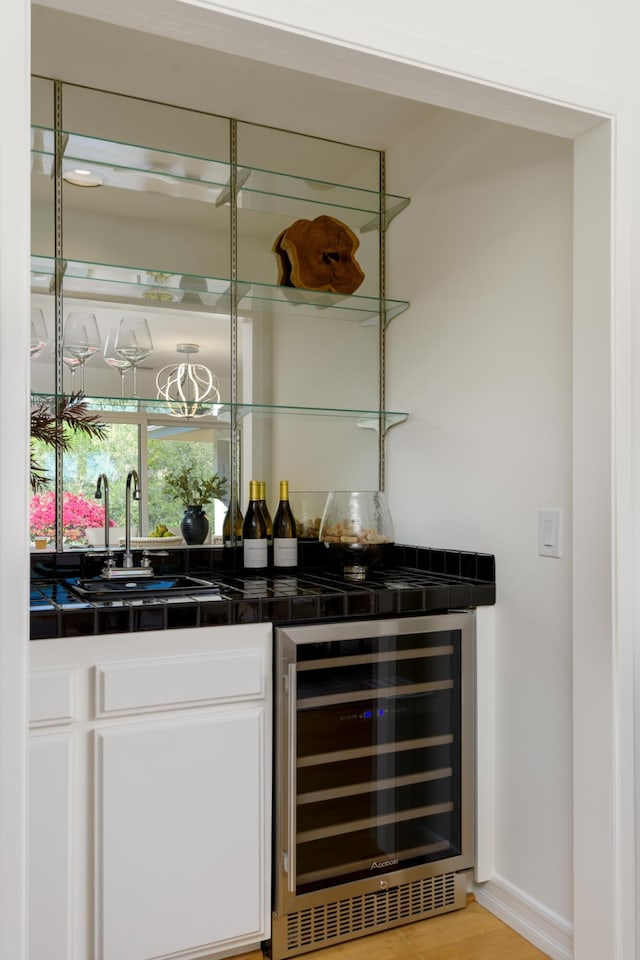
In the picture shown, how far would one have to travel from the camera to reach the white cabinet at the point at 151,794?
166 cm

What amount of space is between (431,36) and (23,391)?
1078 mm

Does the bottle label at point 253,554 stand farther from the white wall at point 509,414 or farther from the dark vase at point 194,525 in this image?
the white wall at point 509,414

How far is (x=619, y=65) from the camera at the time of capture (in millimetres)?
1728

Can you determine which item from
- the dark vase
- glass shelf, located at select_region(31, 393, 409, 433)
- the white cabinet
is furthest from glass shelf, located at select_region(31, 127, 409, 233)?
the white cabinet

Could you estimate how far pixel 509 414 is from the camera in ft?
7.03

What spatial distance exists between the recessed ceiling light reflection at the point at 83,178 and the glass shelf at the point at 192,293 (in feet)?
0.88

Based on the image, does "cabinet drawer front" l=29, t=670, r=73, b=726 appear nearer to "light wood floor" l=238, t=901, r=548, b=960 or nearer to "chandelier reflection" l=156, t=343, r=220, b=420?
"light wood floor" l=238, t=901, r=548, b=960

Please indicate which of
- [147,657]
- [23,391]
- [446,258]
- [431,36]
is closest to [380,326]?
[446,258]

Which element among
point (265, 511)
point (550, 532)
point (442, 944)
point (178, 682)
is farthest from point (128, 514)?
point (442, 944)

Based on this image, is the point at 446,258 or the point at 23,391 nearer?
the point at 23,391

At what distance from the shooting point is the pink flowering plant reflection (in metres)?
2.31

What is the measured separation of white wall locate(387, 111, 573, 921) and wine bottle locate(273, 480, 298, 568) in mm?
433

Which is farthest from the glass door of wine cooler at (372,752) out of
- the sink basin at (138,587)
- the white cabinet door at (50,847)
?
the white cabinet door at (50,847)

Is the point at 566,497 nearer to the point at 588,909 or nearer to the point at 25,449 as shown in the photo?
the point at 588,909
